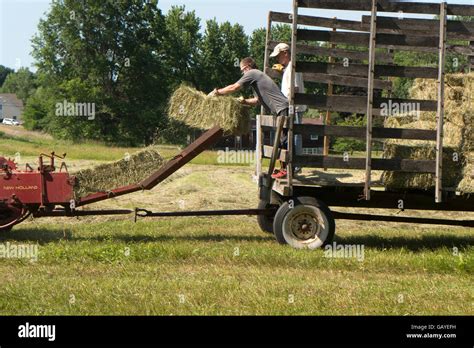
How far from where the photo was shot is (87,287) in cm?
632

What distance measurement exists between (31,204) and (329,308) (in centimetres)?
469

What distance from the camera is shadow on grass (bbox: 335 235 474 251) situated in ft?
30.9

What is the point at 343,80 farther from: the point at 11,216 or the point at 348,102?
the point at 11,216

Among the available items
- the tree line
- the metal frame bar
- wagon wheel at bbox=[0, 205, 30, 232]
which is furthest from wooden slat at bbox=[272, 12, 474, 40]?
the tree line

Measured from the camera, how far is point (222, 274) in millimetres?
7180

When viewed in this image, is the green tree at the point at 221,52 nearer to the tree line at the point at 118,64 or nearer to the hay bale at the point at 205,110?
the tree line at the point at 118,64

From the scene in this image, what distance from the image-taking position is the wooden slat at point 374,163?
28.0 feet

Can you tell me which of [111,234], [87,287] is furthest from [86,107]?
[87,287]

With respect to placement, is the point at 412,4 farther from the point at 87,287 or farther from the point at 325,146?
the point at 87,287

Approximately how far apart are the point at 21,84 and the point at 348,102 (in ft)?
451

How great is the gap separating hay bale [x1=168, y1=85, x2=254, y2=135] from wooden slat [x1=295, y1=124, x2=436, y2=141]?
0.87 metres

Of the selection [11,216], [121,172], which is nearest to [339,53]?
[121,172]

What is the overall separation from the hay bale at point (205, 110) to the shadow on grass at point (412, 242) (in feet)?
7.94

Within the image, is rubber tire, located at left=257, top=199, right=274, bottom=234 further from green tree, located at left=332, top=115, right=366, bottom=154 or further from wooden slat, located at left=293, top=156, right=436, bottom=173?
green tree, located at left=332, top=115, right=366, bottom=154
